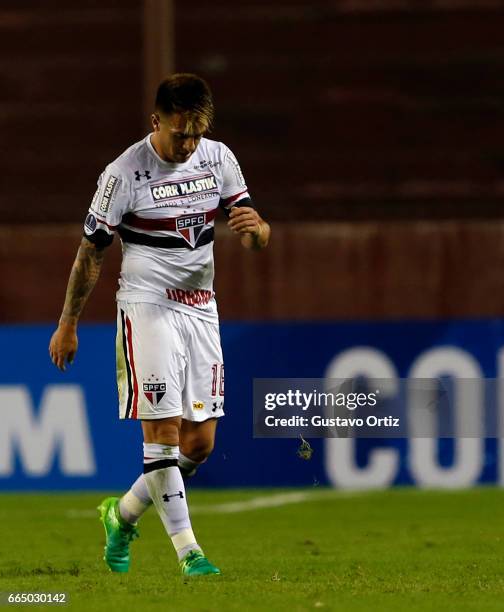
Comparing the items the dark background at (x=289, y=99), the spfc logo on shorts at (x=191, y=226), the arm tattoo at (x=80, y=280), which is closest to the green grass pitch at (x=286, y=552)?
the arm tattoo at (x=80, y=280)

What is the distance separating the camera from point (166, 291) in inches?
266

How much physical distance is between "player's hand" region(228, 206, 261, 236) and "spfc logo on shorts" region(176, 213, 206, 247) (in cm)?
18

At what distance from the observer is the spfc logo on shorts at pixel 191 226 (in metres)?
6.79

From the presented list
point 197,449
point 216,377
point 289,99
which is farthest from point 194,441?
point 289,99

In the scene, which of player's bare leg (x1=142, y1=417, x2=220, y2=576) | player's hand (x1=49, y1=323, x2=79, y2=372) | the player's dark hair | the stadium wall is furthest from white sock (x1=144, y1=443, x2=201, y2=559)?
the stadium wall

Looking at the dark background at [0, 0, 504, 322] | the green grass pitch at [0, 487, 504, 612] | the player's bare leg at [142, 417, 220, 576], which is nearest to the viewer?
the green grass pitch at [0, 487, 504, 612]

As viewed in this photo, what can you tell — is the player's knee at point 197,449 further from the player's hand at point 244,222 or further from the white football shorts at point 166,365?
the player's hand at point 244,222

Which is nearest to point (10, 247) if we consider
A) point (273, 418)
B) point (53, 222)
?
point (53, 222)

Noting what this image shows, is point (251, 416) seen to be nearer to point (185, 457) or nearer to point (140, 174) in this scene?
point (185, 457)

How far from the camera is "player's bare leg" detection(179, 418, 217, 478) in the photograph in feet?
22.8

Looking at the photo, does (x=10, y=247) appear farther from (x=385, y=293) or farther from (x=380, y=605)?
(x=380, y=605)

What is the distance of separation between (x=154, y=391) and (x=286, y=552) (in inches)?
69.1

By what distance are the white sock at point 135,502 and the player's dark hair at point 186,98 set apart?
1.54m

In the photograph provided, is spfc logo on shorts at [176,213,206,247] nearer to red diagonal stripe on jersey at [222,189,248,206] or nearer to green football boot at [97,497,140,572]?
red diagonal stripe on jersey at [222,189,248,206]
